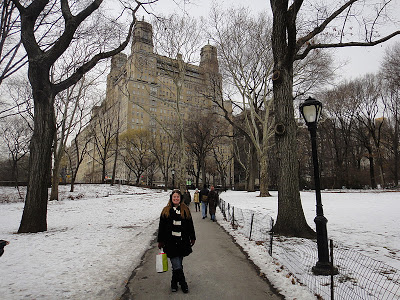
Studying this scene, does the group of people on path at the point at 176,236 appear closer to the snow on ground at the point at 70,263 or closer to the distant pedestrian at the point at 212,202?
the snow on ground at the point at 70,263

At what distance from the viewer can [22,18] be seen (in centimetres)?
873

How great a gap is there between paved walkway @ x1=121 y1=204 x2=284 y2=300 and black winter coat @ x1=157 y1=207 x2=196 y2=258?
62 centimetres

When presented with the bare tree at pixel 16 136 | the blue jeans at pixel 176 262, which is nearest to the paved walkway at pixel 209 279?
the blue jeans at pixel 176 262

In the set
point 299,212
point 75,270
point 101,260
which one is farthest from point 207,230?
point 75,270

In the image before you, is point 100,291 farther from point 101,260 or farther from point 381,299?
point 381,299

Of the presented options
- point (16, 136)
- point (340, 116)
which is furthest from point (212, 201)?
point (16, 136)

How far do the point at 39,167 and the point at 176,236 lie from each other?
22.8ft

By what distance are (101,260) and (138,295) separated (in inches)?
85.5

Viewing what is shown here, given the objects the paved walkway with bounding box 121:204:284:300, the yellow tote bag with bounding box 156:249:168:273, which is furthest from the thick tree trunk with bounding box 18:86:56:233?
the yellow tote bag with bounding box 156:249:168:273

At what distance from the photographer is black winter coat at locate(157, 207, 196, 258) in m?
4.02

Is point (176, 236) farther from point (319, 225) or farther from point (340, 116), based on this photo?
point (340, 116)

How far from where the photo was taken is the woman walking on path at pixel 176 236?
398 cm

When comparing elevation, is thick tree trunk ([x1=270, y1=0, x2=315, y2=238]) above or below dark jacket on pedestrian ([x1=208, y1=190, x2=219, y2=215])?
above

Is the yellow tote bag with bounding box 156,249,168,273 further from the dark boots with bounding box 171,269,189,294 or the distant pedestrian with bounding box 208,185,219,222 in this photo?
the distant pedestrian with bounding box 208,185,219,222
